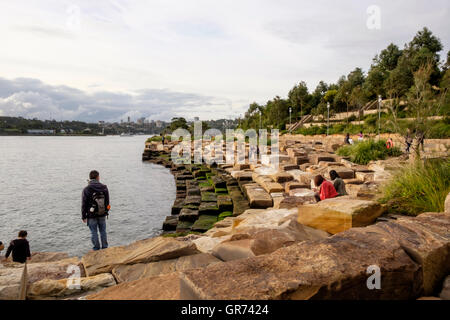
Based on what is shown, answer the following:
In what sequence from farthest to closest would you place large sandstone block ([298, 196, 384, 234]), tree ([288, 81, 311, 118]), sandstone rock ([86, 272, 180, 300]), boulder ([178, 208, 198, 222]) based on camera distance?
tree ([288, 81, 311, 118]), boulder ([178, 208, 198, 222]), large sandstone block ([298, 196, 384, 234]), sandstone rock ([86, 272, 180, 300])

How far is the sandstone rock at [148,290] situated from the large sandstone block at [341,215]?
1.91 meters

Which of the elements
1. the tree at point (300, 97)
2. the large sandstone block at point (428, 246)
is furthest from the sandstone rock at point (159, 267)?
the tree at point (300, 97)

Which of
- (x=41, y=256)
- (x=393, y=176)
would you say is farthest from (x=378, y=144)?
(x=41, y=256)

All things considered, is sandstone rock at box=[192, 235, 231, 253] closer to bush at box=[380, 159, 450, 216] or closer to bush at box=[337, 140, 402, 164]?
bush at box=[380, 159, 450, 216]

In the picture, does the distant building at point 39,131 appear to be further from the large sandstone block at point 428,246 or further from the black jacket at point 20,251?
the large sandstone block at point 428,246

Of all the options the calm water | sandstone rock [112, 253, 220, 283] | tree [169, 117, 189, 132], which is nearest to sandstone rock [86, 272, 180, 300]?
sandstone rock [112, 253, 220, 283]

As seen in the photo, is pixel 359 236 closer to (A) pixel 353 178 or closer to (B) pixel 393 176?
(B) pixel 393 176

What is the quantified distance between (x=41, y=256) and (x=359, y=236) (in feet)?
20.7

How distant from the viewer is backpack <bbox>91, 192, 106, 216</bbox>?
21.5 ft

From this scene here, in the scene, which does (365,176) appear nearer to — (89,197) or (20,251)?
(89,197)

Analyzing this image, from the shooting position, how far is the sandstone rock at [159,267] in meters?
3.48

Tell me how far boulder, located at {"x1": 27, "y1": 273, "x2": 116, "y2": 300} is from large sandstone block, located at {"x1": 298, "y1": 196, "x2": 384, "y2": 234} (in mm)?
2524

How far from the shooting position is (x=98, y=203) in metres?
6.57

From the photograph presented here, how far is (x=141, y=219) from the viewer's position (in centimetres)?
1113
